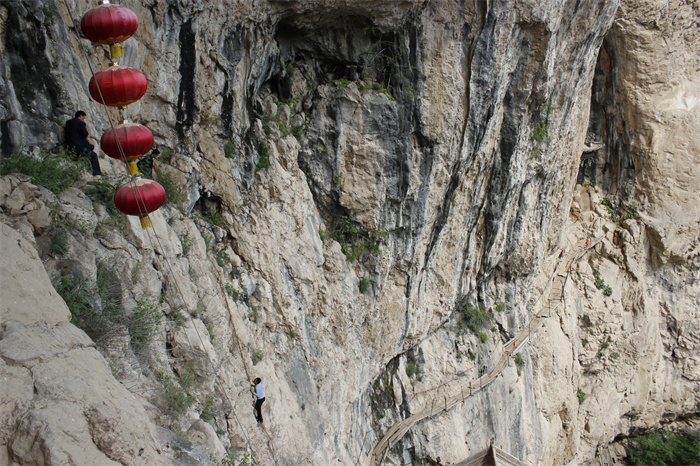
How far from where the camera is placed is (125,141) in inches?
191

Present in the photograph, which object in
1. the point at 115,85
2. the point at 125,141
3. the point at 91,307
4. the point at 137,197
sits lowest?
the point at 91,307

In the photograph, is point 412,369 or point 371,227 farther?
point 412,369

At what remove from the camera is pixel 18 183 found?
4816 mm

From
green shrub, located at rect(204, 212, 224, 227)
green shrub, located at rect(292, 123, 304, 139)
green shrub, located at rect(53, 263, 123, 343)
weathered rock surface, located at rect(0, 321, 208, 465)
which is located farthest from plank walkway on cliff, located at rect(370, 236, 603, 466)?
weathered rock surface, located at rect(0, 321, 208, 465)

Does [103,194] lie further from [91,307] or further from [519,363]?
[519,363]

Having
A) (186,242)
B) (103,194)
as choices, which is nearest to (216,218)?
(186,242)

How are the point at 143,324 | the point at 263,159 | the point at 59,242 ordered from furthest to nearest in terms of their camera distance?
the point at 263,159
the point at 143,324
the point at 59,242

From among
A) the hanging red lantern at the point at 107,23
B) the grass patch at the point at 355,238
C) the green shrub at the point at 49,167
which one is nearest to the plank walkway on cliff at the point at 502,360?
the grass patch at the point at 355,238

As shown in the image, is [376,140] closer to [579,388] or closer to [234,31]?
[234,31]

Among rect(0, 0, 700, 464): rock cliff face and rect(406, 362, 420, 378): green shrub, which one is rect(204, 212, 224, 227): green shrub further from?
rect(406, 362, 420, 378): green shrub

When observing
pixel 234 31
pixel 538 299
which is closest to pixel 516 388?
pixel 538 299

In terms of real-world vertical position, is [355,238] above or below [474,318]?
above

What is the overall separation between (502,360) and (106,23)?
12.8 m

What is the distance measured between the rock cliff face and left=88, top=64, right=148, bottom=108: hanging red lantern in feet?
3.90
